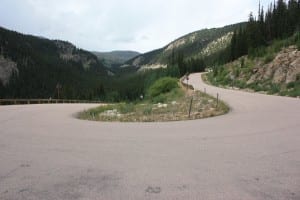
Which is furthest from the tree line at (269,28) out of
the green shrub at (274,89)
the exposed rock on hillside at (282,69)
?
the green shrub at (274,89)

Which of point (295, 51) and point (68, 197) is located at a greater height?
point (295, 51)

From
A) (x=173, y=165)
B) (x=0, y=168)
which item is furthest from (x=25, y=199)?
(x=173, y=165)

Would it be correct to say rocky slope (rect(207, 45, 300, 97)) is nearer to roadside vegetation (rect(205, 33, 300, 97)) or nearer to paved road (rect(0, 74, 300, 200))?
roadside vegetation (rect(205, 33, 300, 97))

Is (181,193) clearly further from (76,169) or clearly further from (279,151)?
(279,151)

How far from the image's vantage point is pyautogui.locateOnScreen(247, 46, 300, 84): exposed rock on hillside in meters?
29.3

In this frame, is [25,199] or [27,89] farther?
[27,89]

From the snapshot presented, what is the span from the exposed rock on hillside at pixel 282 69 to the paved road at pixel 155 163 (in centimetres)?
1972

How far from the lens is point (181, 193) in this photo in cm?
522

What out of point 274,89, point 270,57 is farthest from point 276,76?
point 270,57

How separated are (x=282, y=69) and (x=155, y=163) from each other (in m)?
27.9

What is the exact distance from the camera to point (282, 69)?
3125 cm

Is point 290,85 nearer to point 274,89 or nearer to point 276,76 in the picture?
point 274,89

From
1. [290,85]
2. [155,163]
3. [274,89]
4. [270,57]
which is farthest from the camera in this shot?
[270,57]

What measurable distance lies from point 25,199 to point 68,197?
69 cm
